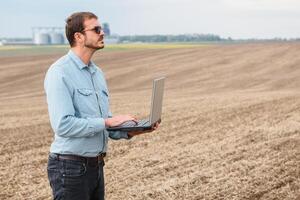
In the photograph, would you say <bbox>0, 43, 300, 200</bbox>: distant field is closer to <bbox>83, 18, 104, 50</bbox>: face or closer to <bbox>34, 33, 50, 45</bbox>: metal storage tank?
<bbox>83, 18, 104, 50</bbox>: face

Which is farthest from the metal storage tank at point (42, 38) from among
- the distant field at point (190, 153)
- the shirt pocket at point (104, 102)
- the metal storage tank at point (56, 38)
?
the shirt pocket at point (104, 102)

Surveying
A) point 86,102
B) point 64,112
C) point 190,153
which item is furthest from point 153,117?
point 190,153

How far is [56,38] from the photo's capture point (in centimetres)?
13088

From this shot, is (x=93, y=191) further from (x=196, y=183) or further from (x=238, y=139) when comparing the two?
(x=238, y=139)

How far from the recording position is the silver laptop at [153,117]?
10.9ft

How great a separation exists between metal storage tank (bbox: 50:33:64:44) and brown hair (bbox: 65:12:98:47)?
129m

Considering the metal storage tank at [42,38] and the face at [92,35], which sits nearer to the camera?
the face at [92,35]

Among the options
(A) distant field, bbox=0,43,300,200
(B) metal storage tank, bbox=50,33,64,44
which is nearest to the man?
(A) distant field, bbox=0,43,300,200

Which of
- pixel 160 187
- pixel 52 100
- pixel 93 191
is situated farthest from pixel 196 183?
pixel 52 100

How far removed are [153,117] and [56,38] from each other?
13042 centimetres

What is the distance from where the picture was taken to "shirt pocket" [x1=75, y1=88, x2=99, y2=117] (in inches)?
129

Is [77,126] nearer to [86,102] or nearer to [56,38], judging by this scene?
[86,102]

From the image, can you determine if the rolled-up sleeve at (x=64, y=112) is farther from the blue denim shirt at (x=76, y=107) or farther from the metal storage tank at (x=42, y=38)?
the metal storage tank at (x=42, y=38)

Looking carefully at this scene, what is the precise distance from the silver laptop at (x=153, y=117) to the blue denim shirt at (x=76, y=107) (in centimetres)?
15
